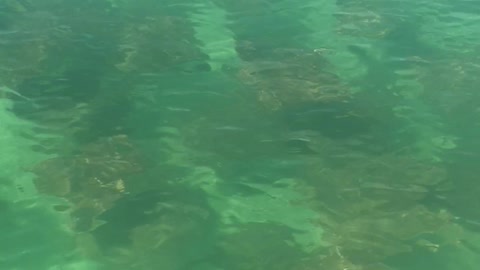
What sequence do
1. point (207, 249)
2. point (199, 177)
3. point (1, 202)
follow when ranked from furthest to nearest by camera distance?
1. point (199, 177)
2. point (1, 202)
3. point (207, 249)

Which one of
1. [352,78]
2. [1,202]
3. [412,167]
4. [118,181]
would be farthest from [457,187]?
[1,202]

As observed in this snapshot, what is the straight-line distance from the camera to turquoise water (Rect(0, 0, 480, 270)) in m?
9.12

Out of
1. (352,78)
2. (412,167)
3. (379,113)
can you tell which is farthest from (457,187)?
(352,78)

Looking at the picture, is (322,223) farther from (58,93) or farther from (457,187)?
(58,93)

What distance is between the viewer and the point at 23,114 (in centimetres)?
1191

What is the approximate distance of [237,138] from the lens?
11.4 meters

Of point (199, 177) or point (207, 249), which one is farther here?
point (199, 177)

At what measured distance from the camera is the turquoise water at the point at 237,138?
912cm

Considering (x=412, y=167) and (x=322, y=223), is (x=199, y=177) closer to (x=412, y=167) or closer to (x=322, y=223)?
(x=322, y=223)

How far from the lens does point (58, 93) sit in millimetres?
12492

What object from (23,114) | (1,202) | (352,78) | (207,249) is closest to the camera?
(207,249)

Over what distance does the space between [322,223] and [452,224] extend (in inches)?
78.3

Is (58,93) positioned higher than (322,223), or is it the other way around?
(58,93)

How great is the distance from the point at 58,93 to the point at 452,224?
25.6 feet
